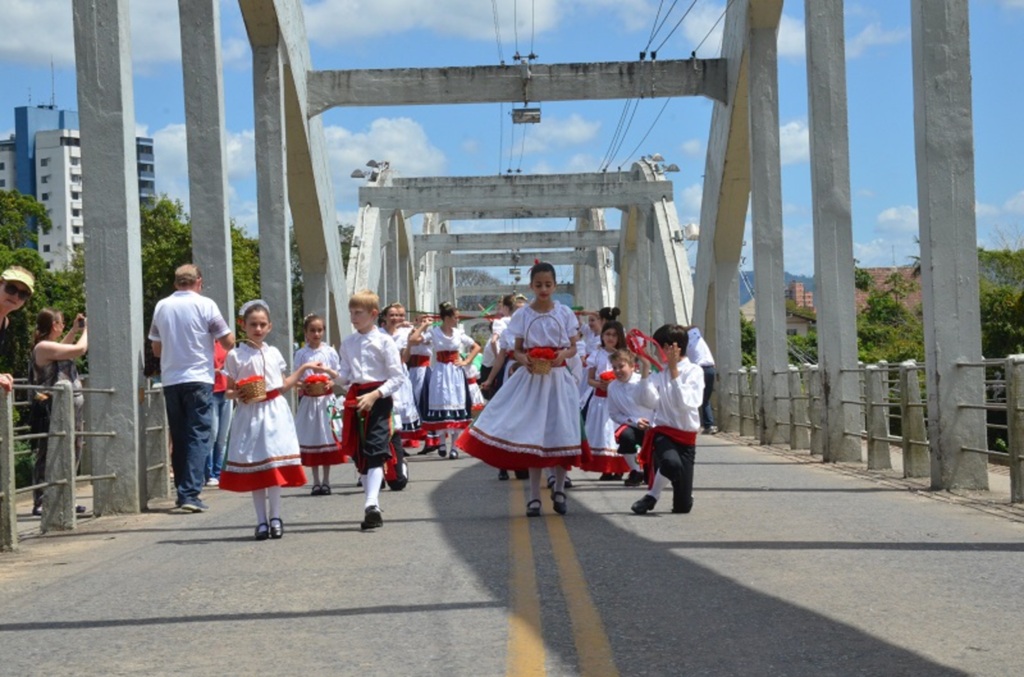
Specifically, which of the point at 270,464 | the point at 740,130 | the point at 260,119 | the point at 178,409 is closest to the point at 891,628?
the point at 270,464

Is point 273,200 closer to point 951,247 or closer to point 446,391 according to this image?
point 446,391

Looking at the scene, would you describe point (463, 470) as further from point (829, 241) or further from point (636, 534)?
point (636, 534)

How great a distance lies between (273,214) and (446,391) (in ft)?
14.2

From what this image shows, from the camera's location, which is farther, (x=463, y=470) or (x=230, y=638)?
(x=463, y=470)

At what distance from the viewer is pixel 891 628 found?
6414 mm

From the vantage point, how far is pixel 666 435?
478 inches

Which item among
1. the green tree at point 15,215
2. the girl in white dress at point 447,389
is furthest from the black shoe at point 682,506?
the green tree at point 15,215

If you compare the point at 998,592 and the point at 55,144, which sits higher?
the point at 55,144

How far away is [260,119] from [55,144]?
552 feet

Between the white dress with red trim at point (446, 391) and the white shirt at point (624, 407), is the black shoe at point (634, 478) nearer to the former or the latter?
the white shirt at point (624, 407)

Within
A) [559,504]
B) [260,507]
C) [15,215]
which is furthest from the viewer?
[15,215]

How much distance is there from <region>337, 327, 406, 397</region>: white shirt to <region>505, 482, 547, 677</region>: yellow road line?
2.01m

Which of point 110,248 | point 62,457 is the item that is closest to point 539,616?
point 62,457

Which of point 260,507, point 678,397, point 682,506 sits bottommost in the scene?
point 682,506
